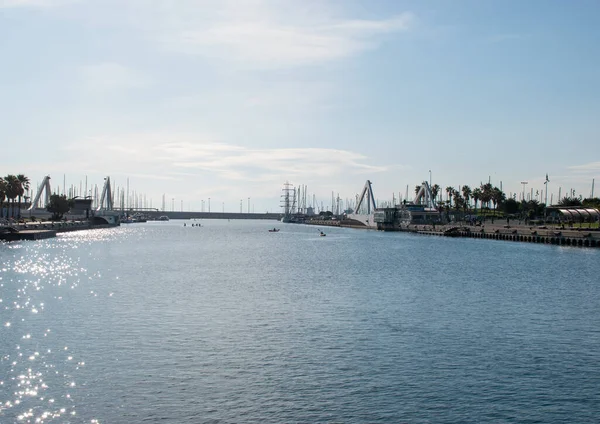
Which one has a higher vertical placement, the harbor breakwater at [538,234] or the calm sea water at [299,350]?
the harbor breakwater at [538,234]

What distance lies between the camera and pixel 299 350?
34031mm

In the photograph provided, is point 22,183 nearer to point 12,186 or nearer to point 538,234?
point 12,186

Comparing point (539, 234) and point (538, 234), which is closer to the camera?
point (539, 234)

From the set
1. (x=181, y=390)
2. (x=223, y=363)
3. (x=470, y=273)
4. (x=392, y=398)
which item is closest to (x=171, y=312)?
(x=223, y=363)

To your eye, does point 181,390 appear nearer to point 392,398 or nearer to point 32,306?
point 392,398

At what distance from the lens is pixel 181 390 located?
26.9 meters

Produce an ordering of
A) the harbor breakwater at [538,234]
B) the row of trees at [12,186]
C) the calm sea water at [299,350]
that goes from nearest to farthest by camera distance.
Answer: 1. the calm sea water at [299,350]
2. the harbor breakwater at [538,234]
3. the row of trees at [12,186]

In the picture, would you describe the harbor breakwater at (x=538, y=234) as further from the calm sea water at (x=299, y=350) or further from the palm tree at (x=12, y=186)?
the palm tree at (x=12, y=186)

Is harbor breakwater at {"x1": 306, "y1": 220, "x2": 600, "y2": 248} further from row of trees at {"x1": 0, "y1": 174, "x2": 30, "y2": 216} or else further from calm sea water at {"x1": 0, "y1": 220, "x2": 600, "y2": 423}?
row of trees at {"x1": 0, "y1": 174, "x2": 30, "y2": 216}

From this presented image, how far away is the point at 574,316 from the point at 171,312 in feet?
102

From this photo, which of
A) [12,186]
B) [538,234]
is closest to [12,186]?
[12,186]

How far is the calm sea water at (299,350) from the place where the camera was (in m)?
24.9

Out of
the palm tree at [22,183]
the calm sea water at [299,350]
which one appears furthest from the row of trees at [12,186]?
the calm sea water at [299,350]

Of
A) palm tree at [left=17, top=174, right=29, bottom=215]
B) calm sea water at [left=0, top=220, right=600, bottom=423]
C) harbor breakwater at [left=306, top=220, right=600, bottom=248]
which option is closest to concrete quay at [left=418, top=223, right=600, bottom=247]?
harbor breakwater at [left=306, top=220, right=600, bottom=248]
